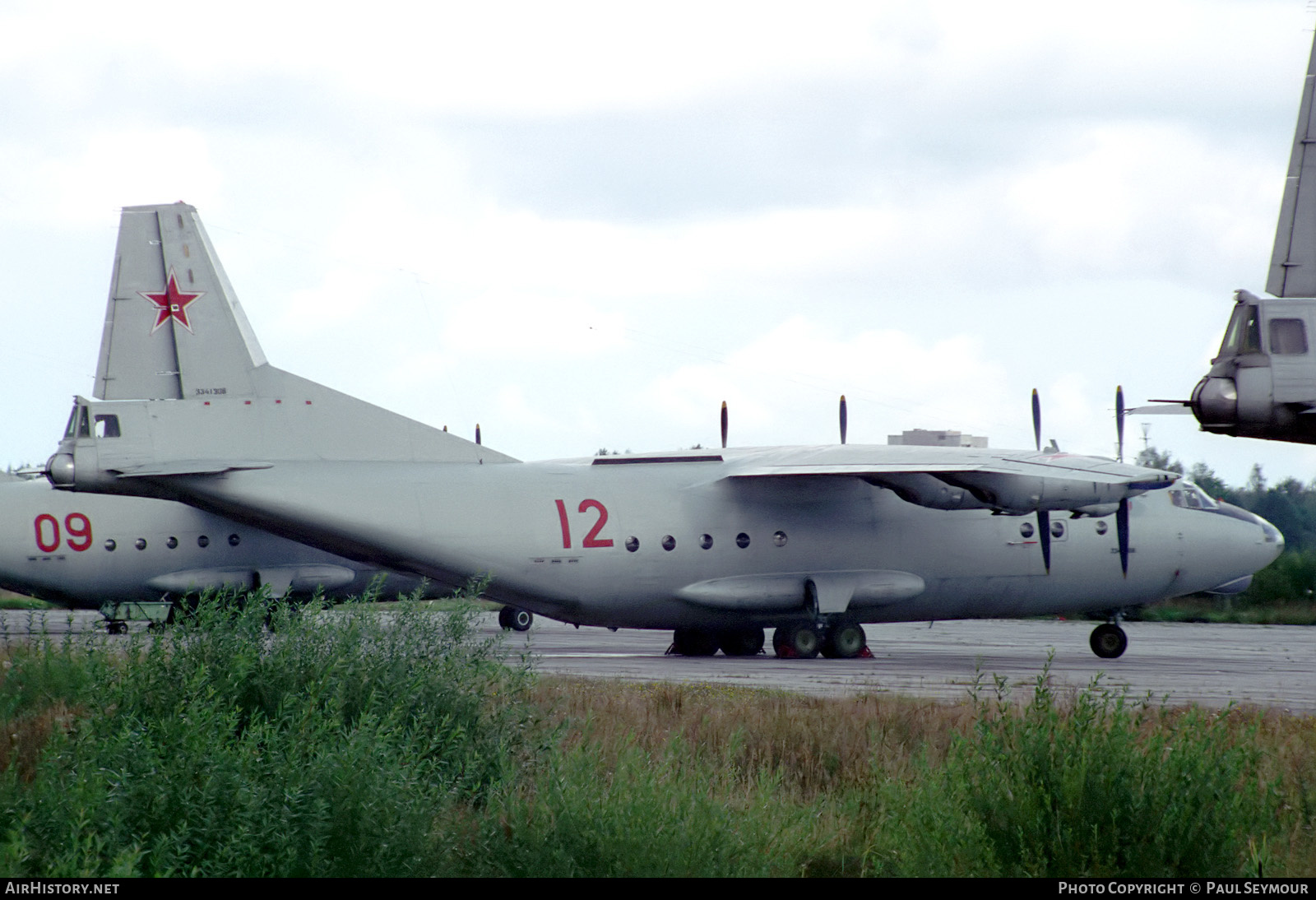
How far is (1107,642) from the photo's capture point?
98.3ft

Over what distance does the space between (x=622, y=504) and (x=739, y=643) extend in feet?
17.3

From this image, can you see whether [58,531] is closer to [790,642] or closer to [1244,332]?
[790,642]

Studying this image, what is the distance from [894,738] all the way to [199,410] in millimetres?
17789

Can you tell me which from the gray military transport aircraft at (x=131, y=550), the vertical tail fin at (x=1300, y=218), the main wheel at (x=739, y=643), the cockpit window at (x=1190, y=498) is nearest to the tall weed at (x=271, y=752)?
the vertical tail fin at (x=1300, y=218)

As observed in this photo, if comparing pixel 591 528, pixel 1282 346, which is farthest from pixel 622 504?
pixel 1282 346

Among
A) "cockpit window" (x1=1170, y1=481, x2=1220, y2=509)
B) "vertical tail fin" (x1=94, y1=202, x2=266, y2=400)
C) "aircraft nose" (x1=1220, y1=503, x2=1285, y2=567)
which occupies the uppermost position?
"vertical tail fin" (x1=94, y1=202, x2=266, y2=400)

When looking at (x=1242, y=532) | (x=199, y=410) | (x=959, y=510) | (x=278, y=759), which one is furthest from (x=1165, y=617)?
(x=278, y=759)

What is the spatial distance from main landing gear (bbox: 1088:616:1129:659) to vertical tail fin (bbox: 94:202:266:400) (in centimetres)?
1930

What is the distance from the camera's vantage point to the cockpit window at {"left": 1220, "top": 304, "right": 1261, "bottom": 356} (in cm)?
1752

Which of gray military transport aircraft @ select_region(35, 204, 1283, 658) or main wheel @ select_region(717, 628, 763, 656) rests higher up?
gray military transport aircraft @ select_region(35, 204, 1283, 658)

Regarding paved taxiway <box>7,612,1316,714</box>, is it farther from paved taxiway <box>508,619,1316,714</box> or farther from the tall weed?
the tall weed

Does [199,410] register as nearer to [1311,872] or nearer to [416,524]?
[416,524]

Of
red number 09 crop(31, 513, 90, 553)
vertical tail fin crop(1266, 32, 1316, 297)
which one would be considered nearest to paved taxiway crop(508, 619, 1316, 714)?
vertical tail fin crop(1266, 32, 1316, 297)

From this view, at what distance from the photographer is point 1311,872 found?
8.87 metres
